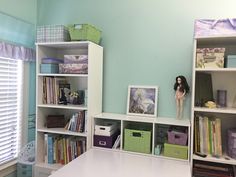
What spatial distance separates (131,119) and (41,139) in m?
1.08

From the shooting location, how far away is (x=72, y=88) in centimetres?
252

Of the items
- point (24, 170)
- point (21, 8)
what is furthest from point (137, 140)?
point (21, 8)

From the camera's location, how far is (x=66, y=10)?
2586 millimetres

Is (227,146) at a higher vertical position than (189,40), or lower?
lower

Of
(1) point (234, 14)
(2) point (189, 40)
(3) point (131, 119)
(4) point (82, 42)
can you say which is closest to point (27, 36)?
(4) point (82, 42)

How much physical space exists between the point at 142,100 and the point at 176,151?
62 centimetres

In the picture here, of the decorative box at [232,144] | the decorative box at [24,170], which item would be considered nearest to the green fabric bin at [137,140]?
the decorative box at [232,144]

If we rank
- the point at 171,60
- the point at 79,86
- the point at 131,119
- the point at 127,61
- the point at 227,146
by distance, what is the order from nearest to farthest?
the point at 227,146 → the point at 131,119 → the point at 171,60 → the point at 127,61 → the point at 79,86

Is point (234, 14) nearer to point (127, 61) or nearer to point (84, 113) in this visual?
point (127, 61)

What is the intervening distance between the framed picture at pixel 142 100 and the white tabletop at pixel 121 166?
1.53ft

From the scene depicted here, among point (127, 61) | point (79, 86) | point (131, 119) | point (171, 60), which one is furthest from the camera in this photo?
point (79, 86)

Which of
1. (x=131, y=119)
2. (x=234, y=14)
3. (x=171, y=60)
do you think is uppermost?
(x=234, y=14)

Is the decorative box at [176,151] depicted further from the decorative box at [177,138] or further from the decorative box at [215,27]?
the decorative box at [215,27]

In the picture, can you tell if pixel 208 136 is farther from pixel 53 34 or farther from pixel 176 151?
pixel 53 34
